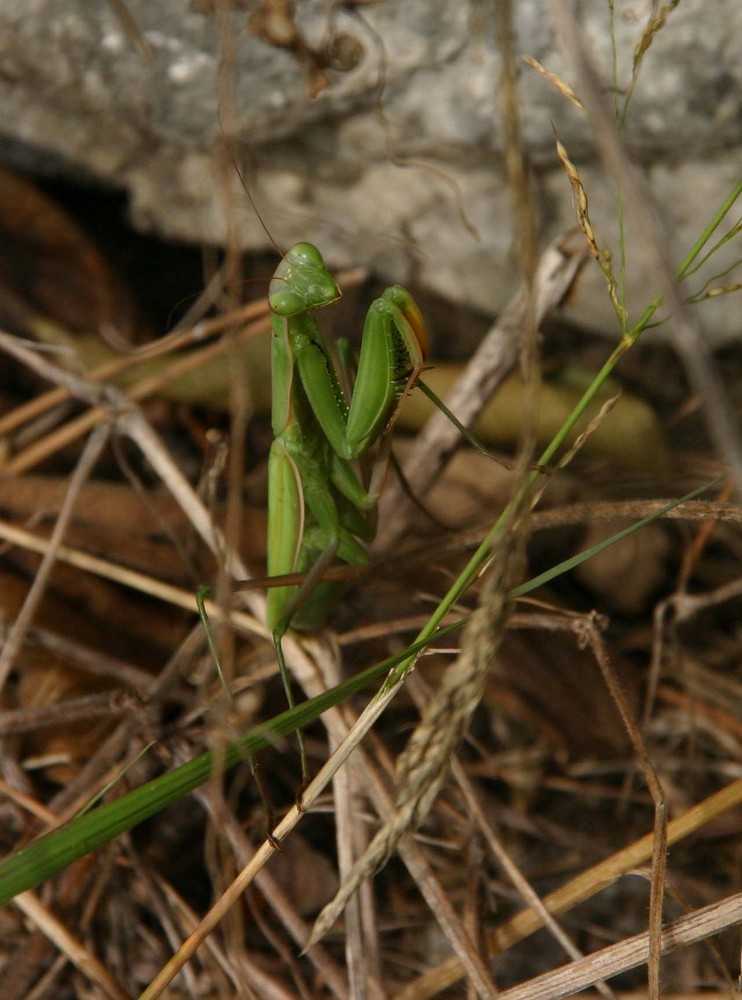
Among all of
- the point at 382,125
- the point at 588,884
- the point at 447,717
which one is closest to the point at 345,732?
the point at 588,884

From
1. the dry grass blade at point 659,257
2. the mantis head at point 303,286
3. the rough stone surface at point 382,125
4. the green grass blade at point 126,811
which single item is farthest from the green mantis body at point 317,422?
the rough stone surface at point 382,125

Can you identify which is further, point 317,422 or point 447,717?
point 317,422

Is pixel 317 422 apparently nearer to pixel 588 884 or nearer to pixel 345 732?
pixel 345 732

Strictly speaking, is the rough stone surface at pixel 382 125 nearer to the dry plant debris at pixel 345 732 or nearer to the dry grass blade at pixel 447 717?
the dry plant debris at pixel 345 732

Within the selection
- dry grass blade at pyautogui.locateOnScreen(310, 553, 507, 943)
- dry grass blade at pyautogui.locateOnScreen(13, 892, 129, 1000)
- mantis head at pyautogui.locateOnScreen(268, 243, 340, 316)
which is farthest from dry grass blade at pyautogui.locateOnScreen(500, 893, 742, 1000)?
mantis head at pyautogui.locateOnScreen(268, 243, 340, 316)

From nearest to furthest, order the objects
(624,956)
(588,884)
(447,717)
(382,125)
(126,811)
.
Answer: (447,717), (126,811), (624,956), (588,884), (382,125)

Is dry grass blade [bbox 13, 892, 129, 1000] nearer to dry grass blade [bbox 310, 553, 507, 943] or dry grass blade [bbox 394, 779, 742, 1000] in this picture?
dry grass blade [bbox 394, 779, 742, 1000]
